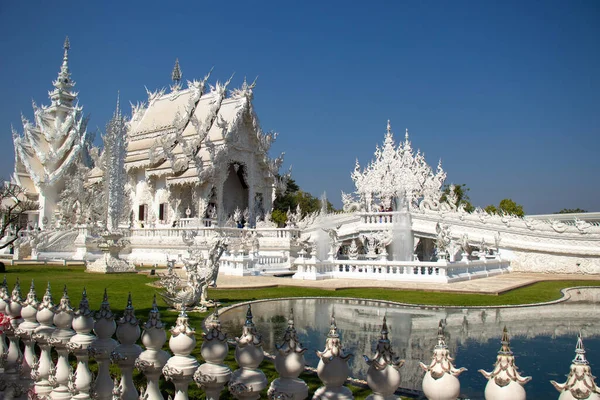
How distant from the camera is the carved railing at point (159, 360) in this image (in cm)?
229

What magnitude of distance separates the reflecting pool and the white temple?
538 cm

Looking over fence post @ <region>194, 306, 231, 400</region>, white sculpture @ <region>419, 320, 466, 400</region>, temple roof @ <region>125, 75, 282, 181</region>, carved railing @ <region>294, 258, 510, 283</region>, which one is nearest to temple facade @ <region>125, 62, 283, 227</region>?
temple roof @ <region>125, 75, 282, 181</region>

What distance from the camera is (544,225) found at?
2136 centimetres

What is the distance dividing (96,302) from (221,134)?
18.2 m

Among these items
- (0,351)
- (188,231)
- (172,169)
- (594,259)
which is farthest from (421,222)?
(0,351)

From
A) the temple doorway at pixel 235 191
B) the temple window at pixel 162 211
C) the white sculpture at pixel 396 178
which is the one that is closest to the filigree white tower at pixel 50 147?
the temple window at pixel 162 211

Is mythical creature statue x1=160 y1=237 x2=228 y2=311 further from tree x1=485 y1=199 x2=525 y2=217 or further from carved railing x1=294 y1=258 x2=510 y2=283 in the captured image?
tree x1=485 y1=199 x2=525 y2=217

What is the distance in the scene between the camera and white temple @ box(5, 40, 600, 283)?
19.1m

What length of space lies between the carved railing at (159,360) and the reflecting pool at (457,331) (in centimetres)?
251

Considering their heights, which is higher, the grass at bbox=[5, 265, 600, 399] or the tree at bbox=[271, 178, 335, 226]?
the tree at bbox=[271, 178, 335, 226]

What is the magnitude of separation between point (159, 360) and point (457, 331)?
5.61 metres

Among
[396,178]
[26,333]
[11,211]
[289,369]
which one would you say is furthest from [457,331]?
[11,211]

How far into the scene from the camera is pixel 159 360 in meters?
3.21

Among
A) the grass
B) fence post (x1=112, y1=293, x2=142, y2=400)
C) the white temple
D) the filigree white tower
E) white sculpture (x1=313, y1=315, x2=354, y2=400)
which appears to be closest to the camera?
white sculpture (x1=313, y1=315, x2=354, y2=400)
